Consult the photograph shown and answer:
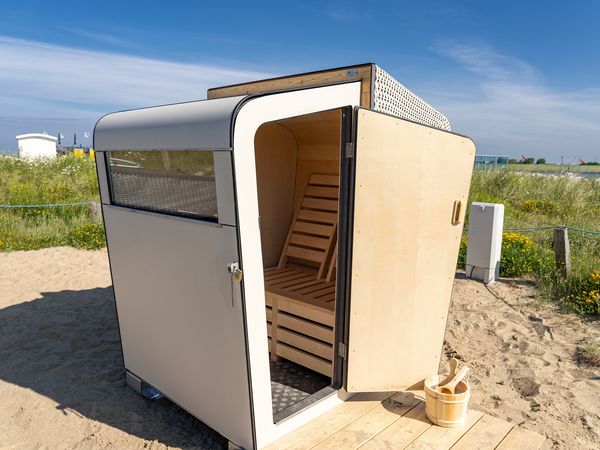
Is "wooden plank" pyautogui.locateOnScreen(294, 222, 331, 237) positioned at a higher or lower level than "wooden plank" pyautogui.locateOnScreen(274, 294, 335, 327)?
higher

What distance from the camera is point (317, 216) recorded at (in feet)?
16.0

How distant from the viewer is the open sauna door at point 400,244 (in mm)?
2896

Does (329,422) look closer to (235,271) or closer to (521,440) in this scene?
(521,440)

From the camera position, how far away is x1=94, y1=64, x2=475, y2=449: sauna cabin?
2512 mm

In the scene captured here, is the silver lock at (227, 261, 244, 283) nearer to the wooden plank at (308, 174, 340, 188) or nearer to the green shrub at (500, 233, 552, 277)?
the wooden plank at (308, 174, 340, 188)

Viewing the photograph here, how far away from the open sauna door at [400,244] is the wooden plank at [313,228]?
1477mm

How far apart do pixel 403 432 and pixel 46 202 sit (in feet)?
33.7

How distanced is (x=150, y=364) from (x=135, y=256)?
90 centimetres

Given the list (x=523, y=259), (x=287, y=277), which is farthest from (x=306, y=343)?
(x=523, y=259)

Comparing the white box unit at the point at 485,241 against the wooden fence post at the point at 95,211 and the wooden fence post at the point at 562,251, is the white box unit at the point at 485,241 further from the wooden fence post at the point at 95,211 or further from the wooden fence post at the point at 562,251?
the wooden fence post at the point at 95,211

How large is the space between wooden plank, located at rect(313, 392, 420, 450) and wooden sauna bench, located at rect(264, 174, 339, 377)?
506 millimetres

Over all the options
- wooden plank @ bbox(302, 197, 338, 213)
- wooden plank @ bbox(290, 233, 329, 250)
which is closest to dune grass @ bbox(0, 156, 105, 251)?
wooden plank @ bbox(290, 233, 329, 250)

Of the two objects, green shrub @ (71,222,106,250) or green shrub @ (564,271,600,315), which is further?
green shrub @ (71,222,106,250)

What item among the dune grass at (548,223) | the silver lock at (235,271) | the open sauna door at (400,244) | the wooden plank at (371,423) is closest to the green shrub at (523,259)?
the dune grass at (548,223)
